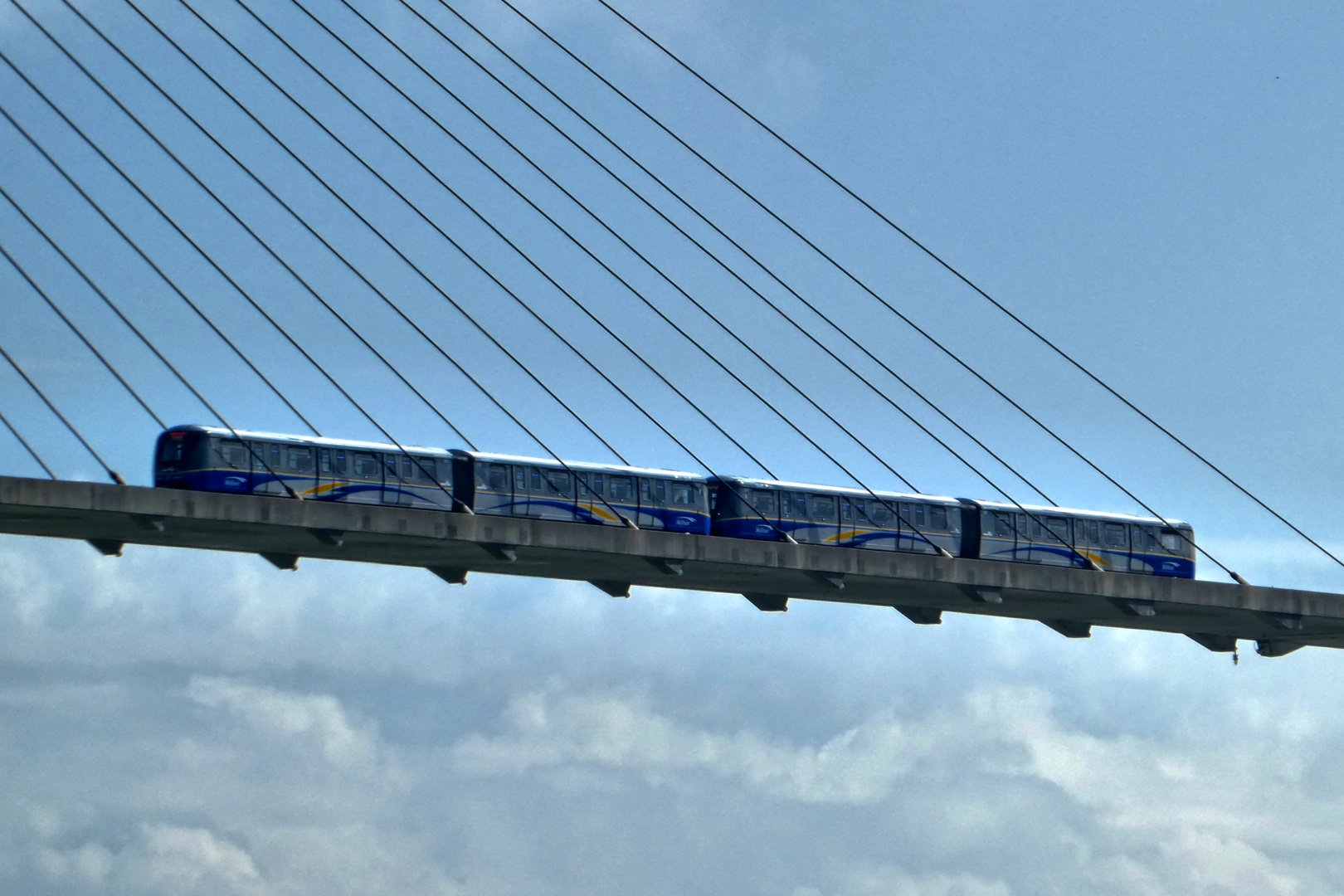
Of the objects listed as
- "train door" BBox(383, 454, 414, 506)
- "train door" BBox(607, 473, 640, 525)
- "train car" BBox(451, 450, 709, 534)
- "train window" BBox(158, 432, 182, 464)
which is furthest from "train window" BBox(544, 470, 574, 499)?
"train window" BBox(158, 432, 182, 464)

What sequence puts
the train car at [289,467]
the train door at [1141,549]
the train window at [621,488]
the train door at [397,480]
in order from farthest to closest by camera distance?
the train door at [1141,549] < the train window at [621,488] < the train door at [397,480] < the train car at [289,467]

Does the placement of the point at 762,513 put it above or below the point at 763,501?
below

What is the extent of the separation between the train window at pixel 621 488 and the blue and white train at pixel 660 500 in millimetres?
31

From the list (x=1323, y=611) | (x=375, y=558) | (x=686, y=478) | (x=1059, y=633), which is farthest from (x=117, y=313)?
(x=1323, y=611)

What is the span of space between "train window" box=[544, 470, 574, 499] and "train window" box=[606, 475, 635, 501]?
1.06 meters

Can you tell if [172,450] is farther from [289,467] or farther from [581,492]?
[581,492]

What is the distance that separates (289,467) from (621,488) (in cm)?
901

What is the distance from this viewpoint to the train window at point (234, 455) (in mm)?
46781

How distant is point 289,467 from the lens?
155 feet

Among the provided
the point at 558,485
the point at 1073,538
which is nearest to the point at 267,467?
the point at 558,485

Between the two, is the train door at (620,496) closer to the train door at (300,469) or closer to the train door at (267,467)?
the train door at (300,469)

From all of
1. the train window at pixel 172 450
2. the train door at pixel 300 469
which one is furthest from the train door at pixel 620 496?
the train window at pixel 172 450

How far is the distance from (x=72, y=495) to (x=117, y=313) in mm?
4391

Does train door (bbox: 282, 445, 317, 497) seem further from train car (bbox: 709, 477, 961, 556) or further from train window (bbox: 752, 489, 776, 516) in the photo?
train window (bbox: 752, 489, 776, 516)
